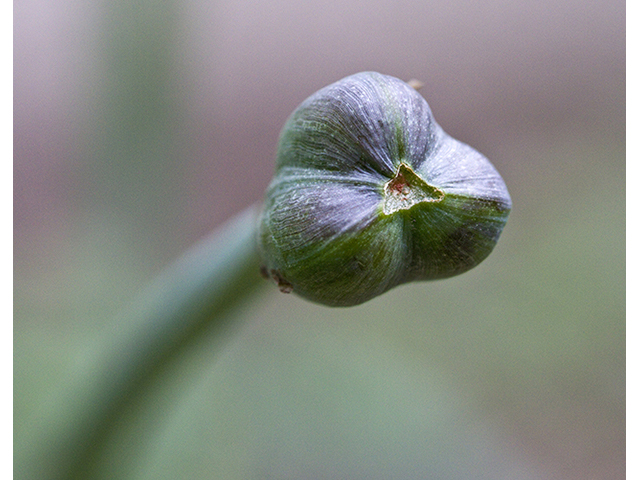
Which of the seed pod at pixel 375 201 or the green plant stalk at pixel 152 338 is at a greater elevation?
the seed pod at pixel 375 201

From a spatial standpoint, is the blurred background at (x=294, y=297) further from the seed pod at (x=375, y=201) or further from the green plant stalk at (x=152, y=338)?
the seed pod at (x=375, y=201)

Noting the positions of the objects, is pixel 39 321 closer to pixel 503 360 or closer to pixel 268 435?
pixel 268 435

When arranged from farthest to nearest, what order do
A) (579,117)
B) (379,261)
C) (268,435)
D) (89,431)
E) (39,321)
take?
(579,117) → (39,321) → (268,435) → (89,431) → (379,261)

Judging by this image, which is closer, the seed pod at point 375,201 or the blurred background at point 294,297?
the seed pod at point 375,201

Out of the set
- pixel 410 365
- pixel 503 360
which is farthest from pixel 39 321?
pixel 503 360

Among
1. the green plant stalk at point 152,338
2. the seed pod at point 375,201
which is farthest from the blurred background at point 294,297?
the seed pod at point 375,201

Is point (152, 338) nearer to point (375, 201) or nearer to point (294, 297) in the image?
point (375, 201)

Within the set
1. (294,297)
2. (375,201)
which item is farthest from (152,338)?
(294,297)
